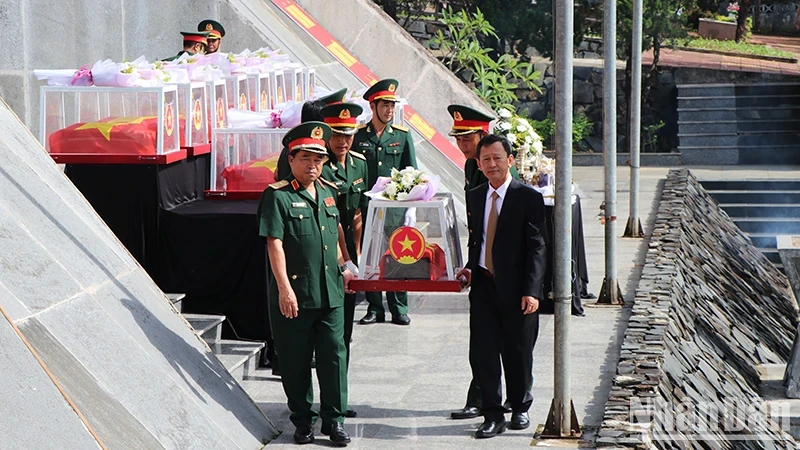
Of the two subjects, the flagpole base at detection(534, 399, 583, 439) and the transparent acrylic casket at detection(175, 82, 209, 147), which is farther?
the transparent acrylic casket at detection(175, 82, 209, 147)

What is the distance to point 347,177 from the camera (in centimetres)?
797

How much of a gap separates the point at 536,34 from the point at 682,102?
11.5 ft

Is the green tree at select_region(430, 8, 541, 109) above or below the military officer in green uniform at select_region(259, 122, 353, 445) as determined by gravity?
above

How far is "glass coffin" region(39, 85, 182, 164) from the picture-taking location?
8.65 meters

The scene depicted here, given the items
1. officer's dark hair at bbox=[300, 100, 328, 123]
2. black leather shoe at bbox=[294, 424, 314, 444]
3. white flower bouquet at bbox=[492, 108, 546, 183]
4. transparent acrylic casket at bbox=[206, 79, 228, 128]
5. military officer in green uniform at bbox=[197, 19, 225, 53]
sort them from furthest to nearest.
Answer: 1. military officer in green uniform at bbox=[197, 19, 225, 53]
2. white flower bouquet at bbox=[492, 108, 546, 183]
3. transparent acrylic casket at bbox=[206, 79, 228, 128]
4. officer's dark hair at bbox=[300, 100, 328, 123]
5. black leather shoe at bbox=[294, 424, 314, 444]

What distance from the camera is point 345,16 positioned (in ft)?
54.5

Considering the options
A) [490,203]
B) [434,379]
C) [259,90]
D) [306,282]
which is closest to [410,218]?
[490,203]

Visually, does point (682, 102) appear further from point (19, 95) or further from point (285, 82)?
point (19, 95)

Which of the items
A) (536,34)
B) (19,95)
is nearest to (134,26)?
(19,95)

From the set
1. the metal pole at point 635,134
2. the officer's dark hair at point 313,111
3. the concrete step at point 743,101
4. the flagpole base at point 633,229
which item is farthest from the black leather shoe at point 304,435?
the concrete step at point 743,101

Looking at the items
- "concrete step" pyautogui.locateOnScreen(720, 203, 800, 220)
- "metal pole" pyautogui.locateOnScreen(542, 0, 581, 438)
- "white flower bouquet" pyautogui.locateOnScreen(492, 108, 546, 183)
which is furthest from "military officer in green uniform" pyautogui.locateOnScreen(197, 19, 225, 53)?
"concrete step" pyautogui.locateOnScreen(720, 203, 800, 220)

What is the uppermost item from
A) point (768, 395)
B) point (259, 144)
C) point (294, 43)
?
point (294, 43)

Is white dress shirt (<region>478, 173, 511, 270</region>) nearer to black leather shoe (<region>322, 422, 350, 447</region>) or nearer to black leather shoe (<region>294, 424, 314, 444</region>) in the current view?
black leather shoe (<region>322, 422, 350, 447</region>)

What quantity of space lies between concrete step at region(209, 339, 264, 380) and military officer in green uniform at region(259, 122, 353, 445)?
1135mm
